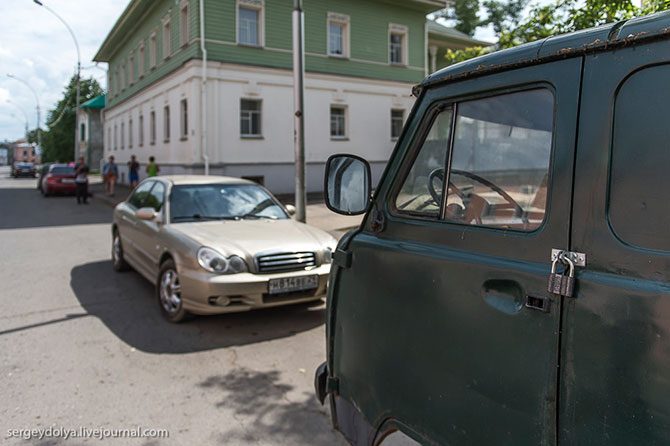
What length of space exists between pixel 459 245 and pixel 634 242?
24.1 inches

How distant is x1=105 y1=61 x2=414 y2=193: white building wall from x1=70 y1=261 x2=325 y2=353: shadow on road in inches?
542

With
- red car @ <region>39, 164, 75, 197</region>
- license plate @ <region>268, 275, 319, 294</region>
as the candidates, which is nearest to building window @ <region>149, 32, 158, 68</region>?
red car @ <region>39, 164, 75, 197</region>

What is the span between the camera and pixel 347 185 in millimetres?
2436

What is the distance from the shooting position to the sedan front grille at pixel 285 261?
5316 mm

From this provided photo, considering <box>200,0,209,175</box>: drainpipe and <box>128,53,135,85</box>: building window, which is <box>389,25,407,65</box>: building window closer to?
<box>200,0,209,175</box>: drainpipe

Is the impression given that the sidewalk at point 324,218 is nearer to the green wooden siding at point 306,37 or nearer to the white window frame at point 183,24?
the green wooden siding at point 306,37

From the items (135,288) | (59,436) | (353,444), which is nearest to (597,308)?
(353,444)

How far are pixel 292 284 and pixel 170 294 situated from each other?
1.38 meters

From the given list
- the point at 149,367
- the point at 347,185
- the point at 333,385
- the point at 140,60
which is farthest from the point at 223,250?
the point at 140,60

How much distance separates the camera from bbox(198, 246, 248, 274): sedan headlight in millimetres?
5215

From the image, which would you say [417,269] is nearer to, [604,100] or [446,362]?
[446,362]

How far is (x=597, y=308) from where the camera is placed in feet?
4.83

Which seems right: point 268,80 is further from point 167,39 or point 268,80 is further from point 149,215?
point 149,215

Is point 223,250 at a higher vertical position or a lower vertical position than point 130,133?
lower
